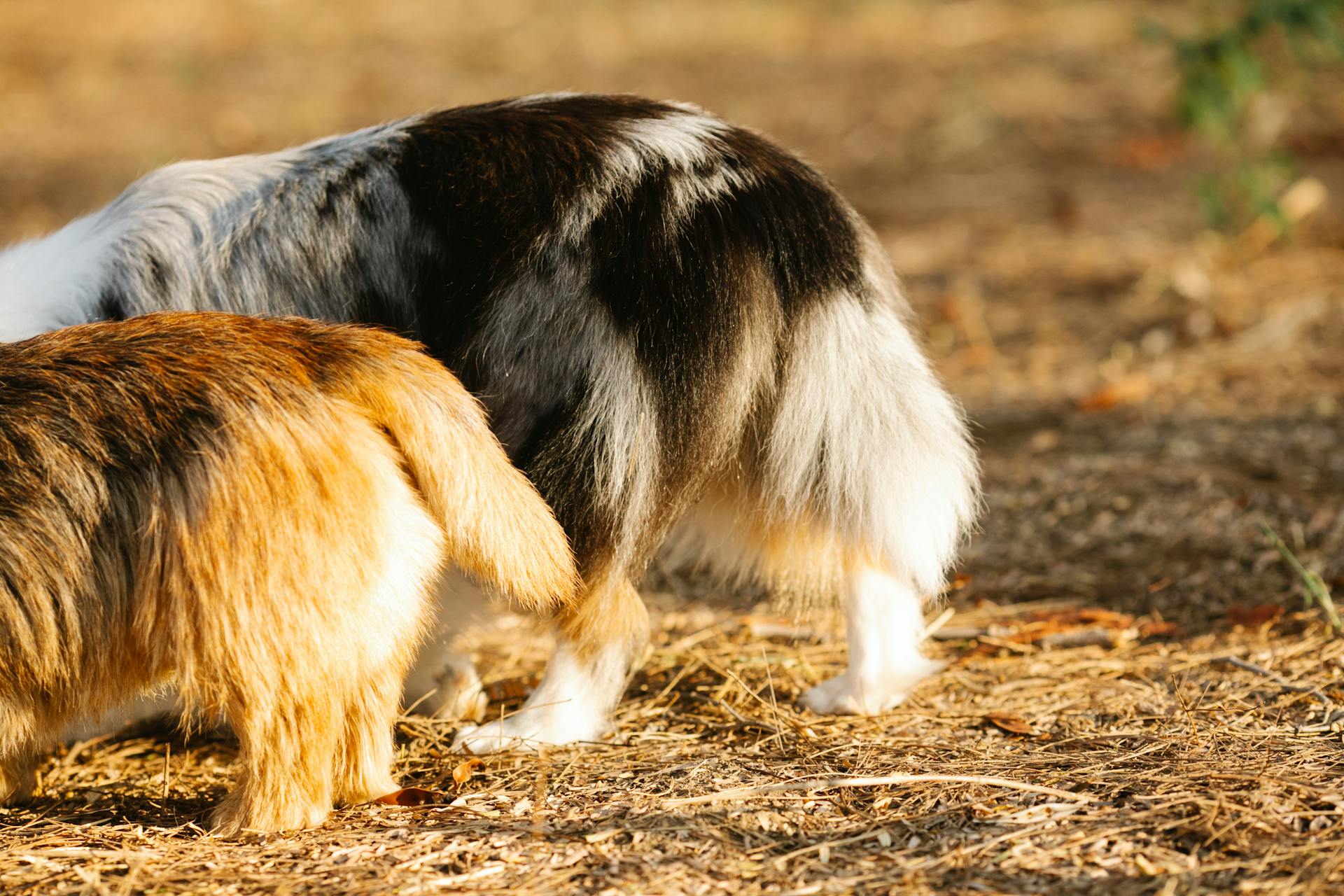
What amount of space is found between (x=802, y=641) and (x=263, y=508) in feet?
5.91

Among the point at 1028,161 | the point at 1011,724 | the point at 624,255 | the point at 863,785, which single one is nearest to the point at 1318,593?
the point at 1011,724

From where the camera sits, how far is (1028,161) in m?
8.23

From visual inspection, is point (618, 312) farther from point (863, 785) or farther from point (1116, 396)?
point (1116, 396)

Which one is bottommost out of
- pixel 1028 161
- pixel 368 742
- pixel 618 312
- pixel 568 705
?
pixel 568 705

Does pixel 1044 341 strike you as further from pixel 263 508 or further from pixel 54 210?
pixel 54 210

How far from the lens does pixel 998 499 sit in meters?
4.50

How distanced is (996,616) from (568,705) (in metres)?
1.37

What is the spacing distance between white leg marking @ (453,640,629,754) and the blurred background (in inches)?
56.8

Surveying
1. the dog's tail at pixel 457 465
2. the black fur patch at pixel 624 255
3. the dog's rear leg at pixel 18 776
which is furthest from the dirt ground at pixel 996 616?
the black fur patch at pixel 624 255

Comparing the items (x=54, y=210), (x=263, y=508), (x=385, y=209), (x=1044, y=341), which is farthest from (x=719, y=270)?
(x=54, y=210)

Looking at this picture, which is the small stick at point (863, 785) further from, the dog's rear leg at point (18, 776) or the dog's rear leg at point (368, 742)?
the dog's rear leg at point (18, 776)

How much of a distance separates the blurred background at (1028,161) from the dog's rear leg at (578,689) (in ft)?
4.65

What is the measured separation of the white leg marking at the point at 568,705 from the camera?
311cm

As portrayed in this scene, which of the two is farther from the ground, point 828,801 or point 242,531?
point 242,531
